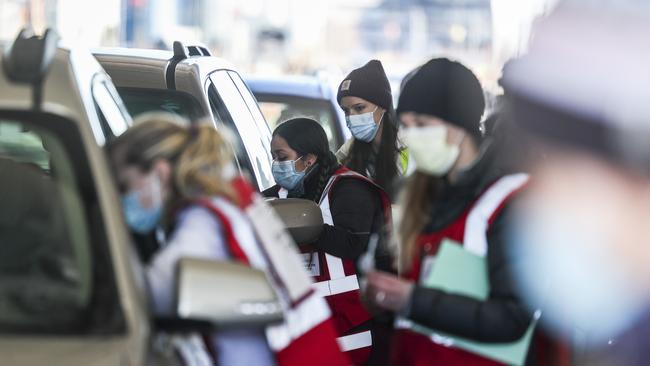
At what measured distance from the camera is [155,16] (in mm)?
48062

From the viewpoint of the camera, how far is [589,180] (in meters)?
4.59

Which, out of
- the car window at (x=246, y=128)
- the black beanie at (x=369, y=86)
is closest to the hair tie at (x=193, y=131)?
the black beanie at (x=369, y=86)

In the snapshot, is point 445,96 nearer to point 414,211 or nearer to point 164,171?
point 414,211

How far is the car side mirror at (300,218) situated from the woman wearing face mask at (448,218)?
835 mm

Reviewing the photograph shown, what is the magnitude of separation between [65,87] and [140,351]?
28.6 inches

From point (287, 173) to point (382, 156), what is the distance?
561mm

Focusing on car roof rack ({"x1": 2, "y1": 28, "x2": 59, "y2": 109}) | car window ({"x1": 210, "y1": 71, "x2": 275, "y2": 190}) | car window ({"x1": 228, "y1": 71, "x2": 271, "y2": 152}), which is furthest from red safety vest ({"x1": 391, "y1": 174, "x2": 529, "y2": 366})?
car window ({"x1": 228, "y1": 71, "x2": 271, "y2": 152})

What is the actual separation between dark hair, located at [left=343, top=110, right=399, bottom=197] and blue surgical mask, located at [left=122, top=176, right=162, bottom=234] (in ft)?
11.7

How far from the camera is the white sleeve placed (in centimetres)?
367

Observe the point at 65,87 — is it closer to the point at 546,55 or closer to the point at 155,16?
the point at 546,55

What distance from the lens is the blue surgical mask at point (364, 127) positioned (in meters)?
7.56

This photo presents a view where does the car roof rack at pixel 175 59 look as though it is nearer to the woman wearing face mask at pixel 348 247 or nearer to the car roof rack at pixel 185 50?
the car roof rack at pixel 185 50

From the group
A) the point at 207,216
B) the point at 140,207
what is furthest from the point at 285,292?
the point at 140,207

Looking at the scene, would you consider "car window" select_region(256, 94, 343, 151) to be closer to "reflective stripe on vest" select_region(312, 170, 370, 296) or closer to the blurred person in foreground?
"reflective stripe on vest" select_region(312, 170, 370, 296)
